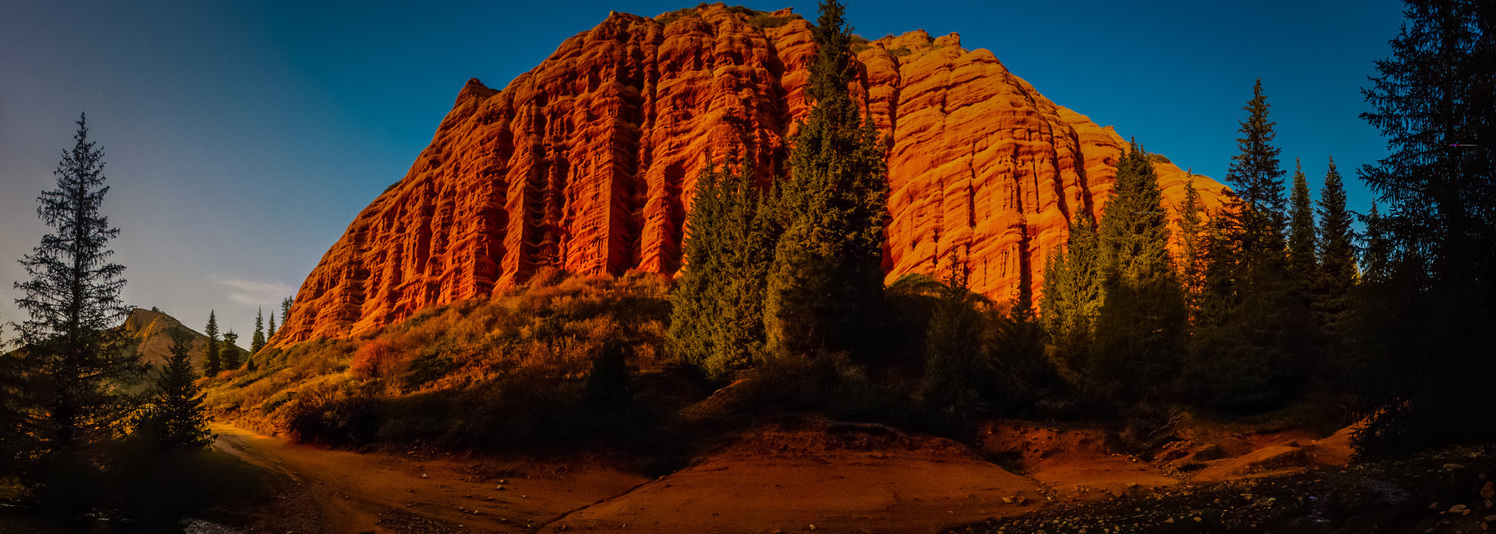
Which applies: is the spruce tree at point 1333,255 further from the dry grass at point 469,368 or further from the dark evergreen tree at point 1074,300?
the dry grass at point 469,368

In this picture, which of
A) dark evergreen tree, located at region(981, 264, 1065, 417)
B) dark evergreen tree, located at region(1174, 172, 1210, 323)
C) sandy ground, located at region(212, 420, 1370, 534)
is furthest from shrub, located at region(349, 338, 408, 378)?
dark evergreen tree, located at region(1174, 172, 1210, 323)

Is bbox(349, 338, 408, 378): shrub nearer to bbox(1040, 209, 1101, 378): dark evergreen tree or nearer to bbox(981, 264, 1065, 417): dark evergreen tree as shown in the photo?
bbox(981, 264, 1065, 417): dark evergreen tree

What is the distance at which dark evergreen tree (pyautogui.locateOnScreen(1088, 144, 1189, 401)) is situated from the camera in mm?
25141

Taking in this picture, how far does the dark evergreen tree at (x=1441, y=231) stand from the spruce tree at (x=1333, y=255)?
61.2ft

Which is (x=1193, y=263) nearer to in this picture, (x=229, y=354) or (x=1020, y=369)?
(x=1020, y=369)

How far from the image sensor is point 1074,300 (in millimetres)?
33594

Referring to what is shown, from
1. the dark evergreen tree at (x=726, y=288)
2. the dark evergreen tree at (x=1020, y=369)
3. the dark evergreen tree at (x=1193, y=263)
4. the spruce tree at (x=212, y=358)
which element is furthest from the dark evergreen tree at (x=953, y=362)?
the spruce tree at (x=212, y=358)

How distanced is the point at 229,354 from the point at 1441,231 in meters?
77.0

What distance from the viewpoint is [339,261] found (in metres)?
63.7

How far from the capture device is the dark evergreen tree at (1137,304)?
2514 centimetres

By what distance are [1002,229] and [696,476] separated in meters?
34.4

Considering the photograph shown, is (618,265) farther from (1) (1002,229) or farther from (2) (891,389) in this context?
(2) (891,389)

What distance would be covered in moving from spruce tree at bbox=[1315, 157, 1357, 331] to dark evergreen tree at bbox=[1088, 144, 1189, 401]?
5.97 metres

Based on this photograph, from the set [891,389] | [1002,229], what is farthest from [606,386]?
[1002,229]
